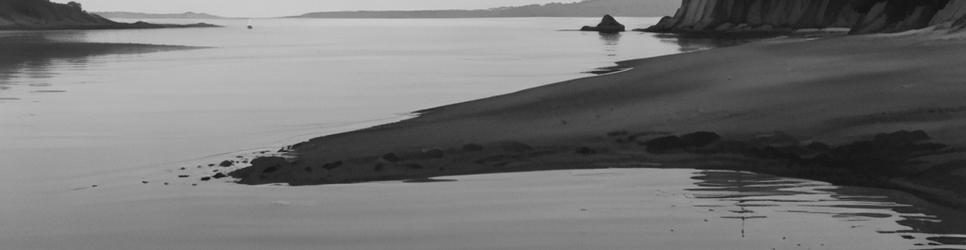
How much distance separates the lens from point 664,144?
12.8 m

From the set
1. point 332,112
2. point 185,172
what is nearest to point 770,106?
point 185,172

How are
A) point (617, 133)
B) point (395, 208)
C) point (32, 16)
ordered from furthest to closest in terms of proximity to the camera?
point (32, 16), point (617, 133), point (395, 208)

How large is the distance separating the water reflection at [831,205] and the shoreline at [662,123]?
426 mm

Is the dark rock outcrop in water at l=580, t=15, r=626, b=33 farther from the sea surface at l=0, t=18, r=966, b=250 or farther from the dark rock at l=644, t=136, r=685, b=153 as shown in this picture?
the dark rock at l=644, t=136, r=685, b=153

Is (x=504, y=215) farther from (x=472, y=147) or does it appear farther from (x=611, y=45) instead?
(x=611, y=45)

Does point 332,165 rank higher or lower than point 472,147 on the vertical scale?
lower

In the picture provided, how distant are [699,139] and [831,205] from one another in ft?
11.1

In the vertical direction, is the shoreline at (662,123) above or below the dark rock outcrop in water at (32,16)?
above

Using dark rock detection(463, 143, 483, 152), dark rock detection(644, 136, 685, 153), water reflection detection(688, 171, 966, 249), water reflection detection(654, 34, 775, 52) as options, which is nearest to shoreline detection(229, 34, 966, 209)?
dark rock detection(463, 143, 483, 152)

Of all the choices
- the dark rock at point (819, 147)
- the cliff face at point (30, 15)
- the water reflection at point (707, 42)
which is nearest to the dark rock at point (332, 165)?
the dark rock at point (819, 147)

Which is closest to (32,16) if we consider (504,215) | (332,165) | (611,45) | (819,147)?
(611,45)

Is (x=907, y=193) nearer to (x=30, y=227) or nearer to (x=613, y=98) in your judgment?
(x=30, y=227)

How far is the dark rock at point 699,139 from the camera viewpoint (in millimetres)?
12703

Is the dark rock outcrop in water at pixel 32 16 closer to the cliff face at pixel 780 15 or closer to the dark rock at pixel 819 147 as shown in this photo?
the cliff face at pixel 780 15
